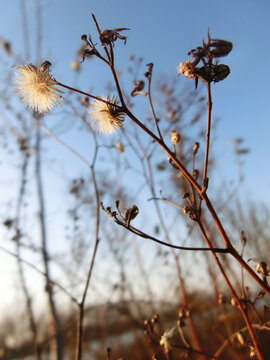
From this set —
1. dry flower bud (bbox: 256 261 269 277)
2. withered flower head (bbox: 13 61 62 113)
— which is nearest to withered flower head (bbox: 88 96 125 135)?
withered flower head (bbox: 13 61 62 113)

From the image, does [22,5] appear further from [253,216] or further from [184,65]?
Answer: [253,216]

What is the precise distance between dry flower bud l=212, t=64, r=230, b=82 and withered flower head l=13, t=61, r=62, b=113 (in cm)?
59


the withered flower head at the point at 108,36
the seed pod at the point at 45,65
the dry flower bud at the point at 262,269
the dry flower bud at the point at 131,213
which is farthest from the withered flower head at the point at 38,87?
the dry flower bud at the point at 262,269

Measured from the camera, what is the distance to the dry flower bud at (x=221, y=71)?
87 cm

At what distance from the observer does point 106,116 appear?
1200mm

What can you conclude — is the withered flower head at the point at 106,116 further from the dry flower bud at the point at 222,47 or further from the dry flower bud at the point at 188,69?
the dry flower bud at the point at 222,47

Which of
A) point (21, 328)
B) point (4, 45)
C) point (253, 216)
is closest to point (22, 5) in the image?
point (4, 45)

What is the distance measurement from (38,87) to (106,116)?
30 centimetres

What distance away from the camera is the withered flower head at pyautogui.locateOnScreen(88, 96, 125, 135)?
3.76 feet

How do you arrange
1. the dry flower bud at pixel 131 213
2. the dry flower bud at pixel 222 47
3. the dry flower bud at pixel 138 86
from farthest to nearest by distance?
the dry flower bud at pixel 138 86, the dry flower bud at pixel 131 213, the dry flower bud at pixel 222 47

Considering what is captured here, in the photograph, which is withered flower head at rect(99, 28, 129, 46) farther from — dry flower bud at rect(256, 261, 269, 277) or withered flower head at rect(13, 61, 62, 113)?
dry flower bud at rect(256, 261, 269, 277)

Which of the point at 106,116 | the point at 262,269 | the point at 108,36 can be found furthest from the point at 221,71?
the point at 262,269

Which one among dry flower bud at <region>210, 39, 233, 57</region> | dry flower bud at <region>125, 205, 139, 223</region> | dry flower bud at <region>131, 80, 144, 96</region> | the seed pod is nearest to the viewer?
dry flower bud at <region>210, 39, 233, 57</region>

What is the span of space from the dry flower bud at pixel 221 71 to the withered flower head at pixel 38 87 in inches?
23.3
